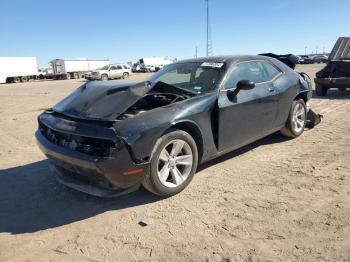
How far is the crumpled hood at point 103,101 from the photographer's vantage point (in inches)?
155

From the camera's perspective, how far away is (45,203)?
161 inches

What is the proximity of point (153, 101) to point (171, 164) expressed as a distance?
89 centimetres

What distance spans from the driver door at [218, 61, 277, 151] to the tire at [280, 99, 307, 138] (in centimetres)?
66

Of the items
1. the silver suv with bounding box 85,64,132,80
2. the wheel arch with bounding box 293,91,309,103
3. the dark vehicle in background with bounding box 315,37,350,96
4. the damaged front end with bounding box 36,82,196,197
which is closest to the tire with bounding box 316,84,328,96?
the dark vehicle in background with bounding box 315,37,350,96

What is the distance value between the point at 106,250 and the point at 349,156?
3826mm

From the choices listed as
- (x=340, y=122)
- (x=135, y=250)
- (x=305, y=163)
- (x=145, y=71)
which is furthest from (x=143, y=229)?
(x=145, y=71)

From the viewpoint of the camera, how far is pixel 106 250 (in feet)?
10.1

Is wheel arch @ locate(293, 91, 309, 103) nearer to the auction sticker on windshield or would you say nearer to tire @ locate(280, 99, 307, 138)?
tire @ locate(280, 99, 307, 138)

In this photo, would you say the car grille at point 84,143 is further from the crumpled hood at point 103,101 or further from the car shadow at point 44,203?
the car shadow at point 44,203

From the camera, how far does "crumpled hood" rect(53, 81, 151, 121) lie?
12.9 feet

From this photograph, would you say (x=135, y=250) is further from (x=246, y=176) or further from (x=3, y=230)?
(x=246, y=176)

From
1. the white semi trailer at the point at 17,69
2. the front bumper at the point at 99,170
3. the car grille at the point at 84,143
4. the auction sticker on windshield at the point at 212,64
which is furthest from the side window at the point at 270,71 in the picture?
the white semi trailer at the point at 17,69

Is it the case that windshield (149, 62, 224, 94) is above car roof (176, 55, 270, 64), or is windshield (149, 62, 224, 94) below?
below

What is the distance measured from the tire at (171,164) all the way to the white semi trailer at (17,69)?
43.7 metres
